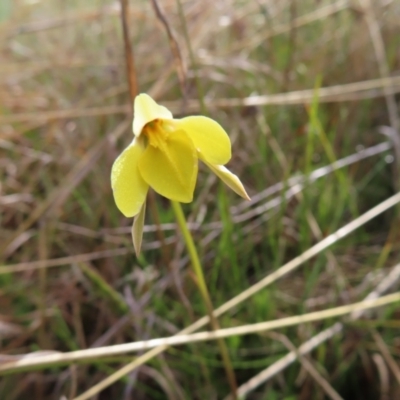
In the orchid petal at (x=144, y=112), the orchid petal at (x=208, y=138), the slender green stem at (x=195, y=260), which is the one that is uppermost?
the orchid petal at (x=144, y=112)

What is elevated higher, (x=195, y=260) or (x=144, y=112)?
(x=144, y=112)

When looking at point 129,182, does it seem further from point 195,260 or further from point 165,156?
point 195,260

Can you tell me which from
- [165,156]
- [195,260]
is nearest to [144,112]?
[165,156]

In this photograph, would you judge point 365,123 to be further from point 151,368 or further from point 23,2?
point 23,2

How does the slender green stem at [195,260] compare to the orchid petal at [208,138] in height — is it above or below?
below

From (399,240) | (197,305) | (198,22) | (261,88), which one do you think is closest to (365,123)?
(261,88)

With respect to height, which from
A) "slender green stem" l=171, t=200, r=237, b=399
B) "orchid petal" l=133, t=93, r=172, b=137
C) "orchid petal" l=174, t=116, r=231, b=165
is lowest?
"slender green stem" l=171, t=200, r=237, b=399
